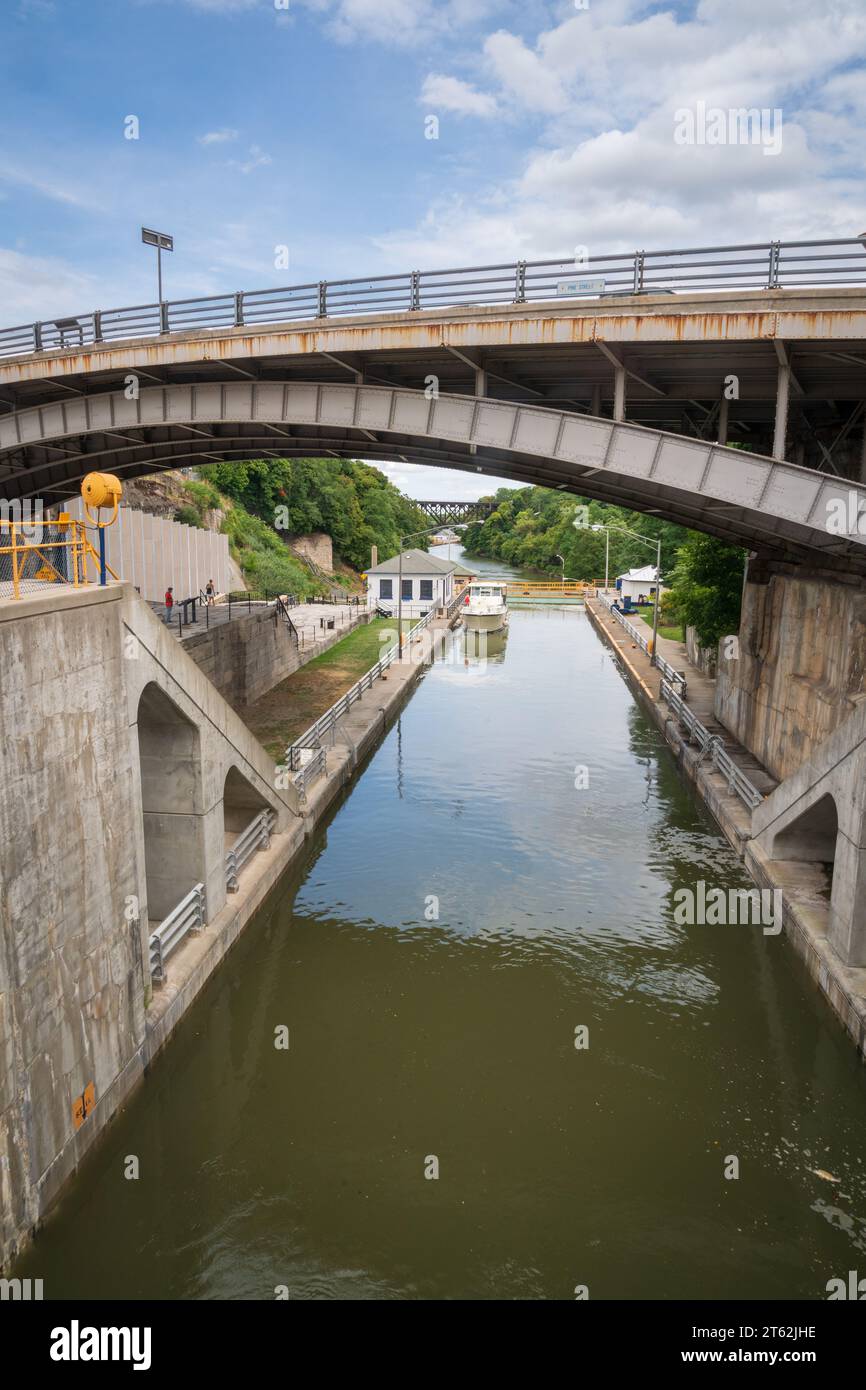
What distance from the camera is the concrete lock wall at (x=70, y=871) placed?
741 cm

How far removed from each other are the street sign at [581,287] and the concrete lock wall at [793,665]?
7.22 meters

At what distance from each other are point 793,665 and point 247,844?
12.6 meters

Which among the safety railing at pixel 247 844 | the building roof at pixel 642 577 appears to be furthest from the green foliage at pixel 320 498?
the safety railing at pixel 247 844

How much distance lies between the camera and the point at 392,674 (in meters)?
36.1

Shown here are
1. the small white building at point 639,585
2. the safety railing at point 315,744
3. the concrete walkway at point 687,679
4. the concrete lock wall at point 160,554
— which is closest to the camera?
the safety railing at point 315,744

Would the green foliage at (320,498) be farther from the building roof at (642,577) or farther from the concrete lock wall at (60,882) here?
the concrete lock wall at (60,882)

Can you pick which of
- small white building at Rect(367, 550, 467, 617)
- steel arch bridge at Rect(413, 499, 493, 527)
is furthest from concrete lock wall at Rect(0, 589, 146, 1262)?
steel arch bridge at Rect(413, 499, 493, 527)

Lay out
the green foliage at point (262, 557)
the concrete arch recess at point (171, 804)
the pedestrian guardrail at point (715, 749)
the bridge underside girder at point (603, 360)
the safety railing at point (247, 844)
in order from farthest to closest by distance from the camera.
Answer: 1. the green foliage at point (262, 557)
2. the pedestrian guardrail at point (715, 749)
3. the safety railing at point (247, 844)
4. the bridge underside girder at point (603, 360)
5. the concrete arch recess at point (171, 804)

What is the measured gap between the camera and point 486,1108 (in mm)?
10070

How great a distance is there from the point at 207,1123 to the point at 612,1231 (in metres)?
4.65

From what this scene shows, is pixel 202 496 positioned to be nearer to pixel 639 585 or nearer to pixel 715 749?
pixel 639 585

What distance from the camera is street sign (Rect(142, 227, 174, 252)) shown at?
2125 cm

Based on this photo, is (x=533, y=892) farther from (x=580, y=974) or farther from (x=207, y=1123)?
(x=207, y=1123)

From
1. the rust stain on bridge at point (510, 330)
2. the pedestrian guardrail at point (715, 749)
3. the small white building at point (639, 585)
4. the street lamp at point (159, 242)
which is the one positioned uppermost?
the street lamp at point (159, 242)
